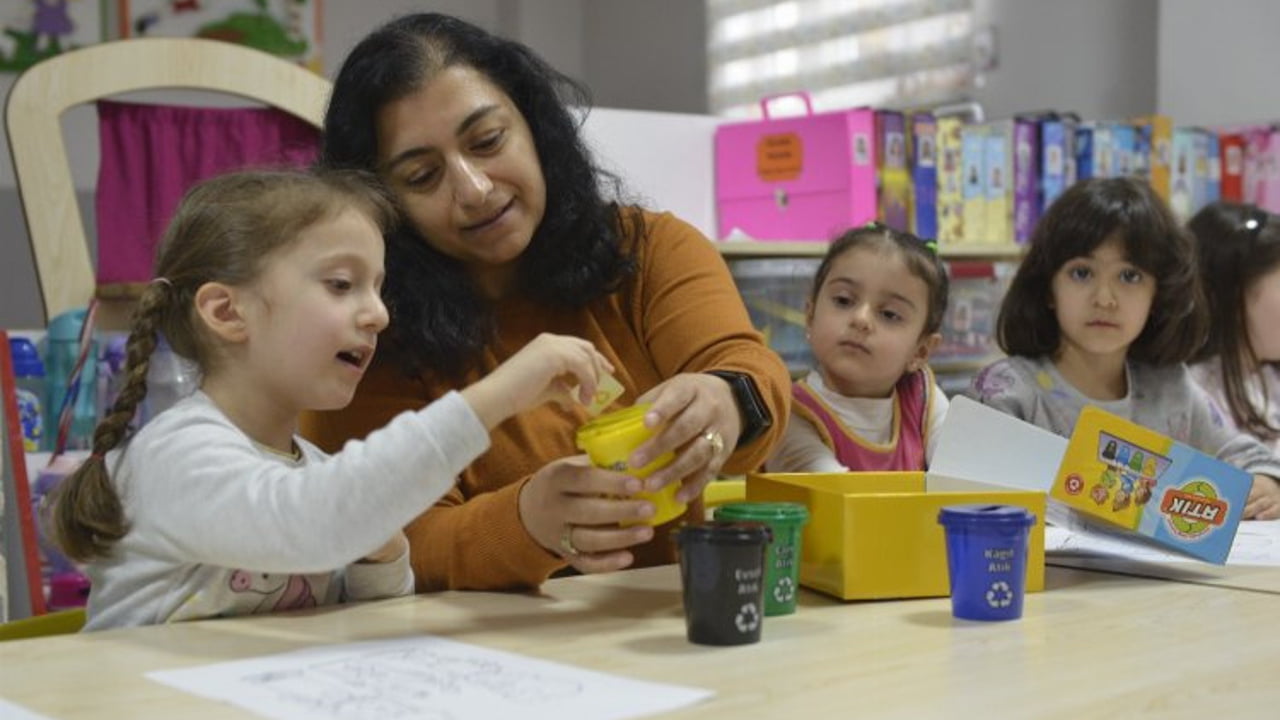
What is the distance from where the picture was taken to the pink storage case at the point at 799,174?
3.54 meters

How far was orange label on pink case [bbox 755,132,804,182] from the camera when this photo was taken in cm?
357

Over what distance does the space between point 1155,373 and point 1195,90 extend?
2.26 m

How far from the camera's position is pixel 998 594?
118 centimetres

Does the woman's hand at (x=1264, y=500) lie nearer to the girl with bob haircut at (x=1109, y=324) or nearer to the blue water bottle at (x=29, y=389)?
the girl with bob haircut at (x=1109, y=324)

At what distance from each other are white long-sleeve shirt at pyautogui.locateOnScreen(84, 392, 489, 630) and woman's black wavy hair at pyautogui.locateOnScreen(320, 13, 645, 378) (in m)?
0.36

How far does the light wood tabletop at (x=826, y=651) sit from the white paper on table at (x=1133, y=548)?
0.16m

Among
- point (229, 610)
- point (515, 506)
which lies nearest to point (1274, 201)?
point (515, 506)

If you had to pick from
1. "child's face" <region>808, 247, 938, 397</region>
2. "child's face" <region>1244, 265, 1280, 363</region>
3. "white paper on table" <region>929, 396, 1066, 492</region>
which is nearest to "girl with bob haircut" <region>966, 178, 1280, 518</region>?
"child's face" <region>808, 247, 938, 397</region>

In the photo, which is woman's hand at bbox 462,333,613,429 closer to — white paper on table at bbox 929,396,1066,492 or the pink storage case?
white paper on table at bbox 929,396,1066,492

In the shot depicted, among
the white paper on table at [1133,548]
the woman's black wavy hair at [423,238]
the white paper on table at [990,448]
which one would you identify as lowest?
the white paper on table at [1133,548]

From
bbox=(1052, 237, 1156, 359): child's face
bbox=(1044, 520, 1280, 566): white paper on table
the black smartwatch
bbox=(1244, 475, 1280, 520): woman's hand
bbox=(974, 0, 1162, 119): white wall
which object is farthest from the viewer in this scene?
bbox=(974, 0, 1162, 119): white wall

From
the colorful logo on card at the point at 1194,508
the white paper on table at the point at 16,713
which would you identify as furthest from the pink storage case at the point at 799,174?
the white paper on table at the point at 16,713

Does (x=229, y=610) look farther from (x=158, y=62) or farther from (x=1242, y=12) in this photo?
(x=1242, y=12)

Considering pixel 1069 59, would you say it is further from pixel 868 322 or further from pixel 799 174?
pixel 868 322
